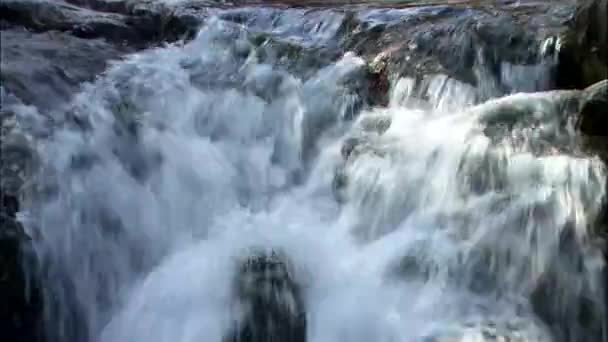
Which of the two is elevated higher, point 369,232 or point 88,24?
point 88,24

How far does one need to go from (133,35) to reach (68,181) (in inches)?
133

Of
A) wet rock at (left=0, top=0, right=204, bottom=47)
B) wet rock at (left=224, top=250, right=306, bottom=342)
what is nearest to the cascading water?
wet rock at (left=224, top=250, right=306, bottom=342)

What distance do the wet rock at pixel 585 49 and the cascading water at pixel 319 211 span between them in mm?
582

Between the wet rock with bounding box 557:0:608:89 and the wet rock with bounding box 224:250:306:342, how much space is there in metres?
3.07

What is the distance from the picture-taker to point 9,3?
8320 millimetres

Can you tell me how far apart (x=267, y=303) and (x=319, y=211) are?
59.0 inches

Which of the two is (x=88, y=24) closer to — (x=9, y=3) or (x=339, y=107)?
(x=9, y=3)

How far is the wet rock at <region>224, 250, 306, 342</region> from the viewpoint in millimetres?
5211

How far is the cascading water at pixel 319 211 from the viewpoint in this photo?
540cm

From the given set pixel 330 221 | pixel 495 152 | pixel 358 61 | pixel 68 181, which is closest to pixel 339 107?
pixel 358 61

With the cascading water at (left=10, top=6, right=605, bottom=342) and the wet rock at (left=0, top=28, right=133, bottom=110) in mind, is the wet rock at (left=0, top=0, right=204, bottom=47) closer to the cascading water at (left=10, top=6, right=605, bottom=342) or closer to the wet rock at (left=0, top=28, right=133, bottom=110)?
the wet rock at (left=0, top=28, right=133, bottom=110)

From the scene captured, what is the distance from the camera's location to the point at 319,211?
661cm

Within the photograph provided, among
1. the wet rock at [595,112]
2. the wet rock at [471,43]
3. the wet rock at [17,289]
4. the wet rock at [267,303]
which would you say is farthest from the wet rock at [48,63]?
the wet rock at [595,112]

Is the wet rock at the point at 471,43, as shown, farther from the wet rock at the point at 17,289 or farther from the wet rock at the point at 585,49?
the wet rock at the point at 17,289
